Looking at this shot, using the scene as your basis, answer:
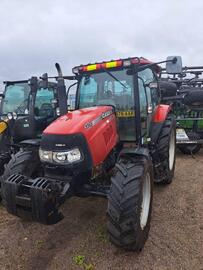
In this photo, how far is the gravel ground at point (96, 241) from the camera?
10.5 feet

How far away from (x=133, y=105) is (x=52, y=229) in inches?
77.4

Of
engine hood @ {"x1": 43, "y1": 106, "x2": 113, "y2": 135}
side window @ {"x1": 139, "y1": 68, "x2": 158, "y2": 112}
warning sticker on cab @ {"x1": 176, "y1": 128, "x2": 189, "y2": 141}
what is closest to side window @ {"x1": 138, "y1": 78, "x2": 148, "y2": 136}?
side window @ {"x1": 139, "y1": 68, "x2": 158, "y2": 112}

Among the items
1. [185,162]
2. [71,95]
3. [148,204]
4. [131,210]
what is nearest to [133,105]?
[71,95]

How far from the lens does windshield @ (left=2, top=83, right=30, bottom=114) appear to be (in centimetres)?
721

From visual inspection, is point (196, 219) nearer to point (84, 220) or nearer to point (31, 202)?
point (84, 220)

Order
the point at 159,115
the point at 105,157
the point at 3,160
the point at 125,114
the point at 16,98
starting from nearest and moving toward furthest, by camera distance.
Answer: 1. the point at 105,157
2. the point at 125,114
3. the point at 3,160
4. the point at 159,115
5. the point at 16,98

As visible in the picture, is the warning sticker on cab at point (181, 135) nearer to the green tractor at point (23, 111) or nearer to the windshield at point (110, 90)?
the green tractor at point (23, 111)

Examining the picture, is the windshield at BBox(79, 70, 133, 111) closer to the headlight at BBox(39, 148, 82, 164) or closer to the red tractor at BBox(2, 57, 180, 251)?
the red tractor at BBox(2, 57, 180, 251)

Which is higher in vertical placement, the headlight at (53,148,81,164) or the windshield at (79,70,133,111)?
the windshield at (79,70,133,111)

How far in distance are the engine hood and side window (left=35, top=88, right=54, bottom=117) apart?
389cm

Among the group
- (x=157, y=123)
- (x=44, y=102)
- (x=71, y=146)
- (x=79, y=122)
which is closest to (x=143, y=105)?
(x=157, y=123)

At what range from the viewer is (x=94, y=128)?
3.67m

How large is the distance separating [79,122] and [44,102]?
15.0ft

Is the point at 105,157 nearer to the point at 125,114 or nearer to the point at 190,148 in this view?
the point at 125,114
